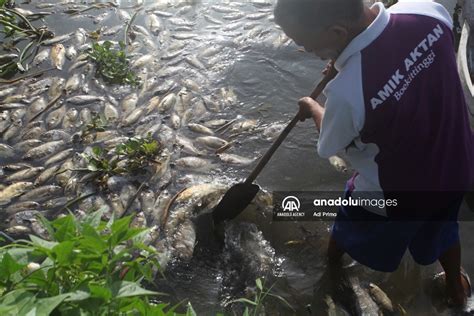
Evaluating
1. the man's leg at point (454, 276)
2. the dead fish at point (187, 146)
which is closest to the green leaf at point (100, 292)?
the man's leg at point (454, 276)

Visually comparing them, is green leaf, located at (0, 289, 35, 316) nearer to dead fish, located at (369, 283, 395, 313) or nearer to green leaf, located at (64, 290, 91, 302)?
green leaf, located at (64, 290, 91, 302)

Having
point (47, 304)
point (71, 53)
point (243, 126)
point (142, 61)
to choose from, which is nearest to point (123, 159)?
point (243, 126)

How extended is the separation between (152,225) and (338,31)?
2.43 metres

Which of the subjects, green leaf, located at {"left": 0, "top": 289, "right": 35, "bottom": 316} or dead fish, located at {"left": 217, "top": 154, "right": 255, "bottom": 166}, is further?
dead fish, located at {"left": 217, "top": 154, "right": 255, "bottom": 166}

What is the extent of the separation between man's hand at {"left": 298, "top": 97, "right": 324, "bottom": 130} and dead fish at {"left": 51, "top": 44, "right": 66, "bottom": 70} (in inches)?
144

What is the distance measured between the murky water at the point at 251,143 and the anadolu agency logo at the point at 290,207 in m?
0.10

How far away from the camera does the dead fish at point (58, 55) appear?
19.4ft

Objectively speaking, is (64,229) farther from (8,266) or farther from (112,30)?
(112,30)

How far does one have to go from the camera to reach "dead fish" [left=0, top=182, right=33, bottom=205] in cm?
440

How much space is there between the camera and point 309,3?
7.33 ft

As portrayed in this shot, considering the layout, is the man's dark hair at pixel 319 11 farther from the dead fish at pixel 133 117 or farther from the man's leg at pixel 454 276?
the dead fish at pixel 133 117

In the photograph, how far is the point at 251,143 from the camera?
489 cm

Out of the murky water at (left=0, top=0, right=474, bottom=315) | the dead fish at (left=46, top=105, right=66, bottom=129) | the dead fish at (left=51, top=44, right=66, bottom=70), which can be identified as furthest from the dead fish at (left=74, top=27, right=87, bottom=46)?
the dead fish at (left=46, top=105, right=66, bottom=129)

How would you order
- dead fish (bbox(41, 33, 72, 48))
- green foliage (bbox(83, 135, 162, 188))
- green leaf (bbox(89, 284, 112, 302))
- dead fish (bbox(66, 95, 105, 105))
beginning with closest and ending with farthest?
green leaf (bbox(89, 284, 112, 302)) < green foliage (bbox(83, 135, 162, 188)) < dead fish (bbox(66, 95, 105, 105)) < dead fish (bbox(41, 33, 72, 48))
